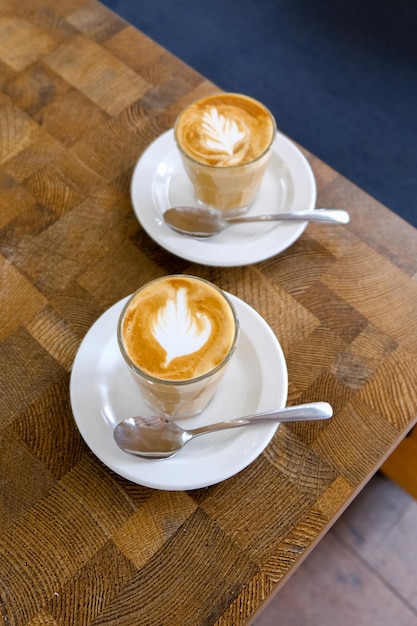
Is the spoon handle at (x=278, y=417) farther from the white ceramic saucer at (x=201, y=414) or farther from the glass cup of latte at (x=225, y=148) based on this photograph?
the glass cup of latte at (x=225, y=148)

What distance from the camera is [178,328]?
708 mm

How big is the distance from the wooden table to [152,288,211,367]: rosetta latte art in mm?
143

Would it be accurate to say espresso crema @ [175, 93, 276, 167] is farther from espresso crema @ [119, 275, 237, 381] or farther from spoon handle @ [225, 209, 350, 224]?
espresso crema @ [119, 275, 237, 381]

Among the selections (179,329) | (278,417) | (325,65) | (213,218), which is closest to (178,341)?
(179,329)

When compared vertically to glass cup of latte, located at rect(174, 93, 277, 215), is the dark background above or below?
below

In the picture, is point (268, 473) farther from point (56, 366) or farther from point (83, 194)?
point (83, 194)

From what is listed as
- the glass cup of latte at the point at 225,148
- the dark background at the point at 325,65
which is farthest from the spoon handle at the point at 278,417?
the dark background at the point at 325,65

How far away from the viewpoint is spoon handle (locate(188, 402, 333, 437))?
0.71 metres

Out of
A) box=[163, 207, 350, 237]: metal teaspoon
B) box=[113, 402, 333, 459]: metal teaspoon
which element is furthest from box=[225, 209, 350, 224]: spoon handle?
box=[113, 402, 333, 459]: metal teaspoon

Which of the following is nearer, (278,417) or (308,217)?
(278,417)

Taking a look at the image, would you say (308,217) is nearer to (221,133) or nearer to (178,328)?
(221,133)

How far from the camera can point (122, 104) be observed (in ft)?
3.34

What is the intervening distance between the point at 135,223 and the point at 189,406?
318mm

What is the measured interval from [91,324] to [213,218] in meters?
0.23
